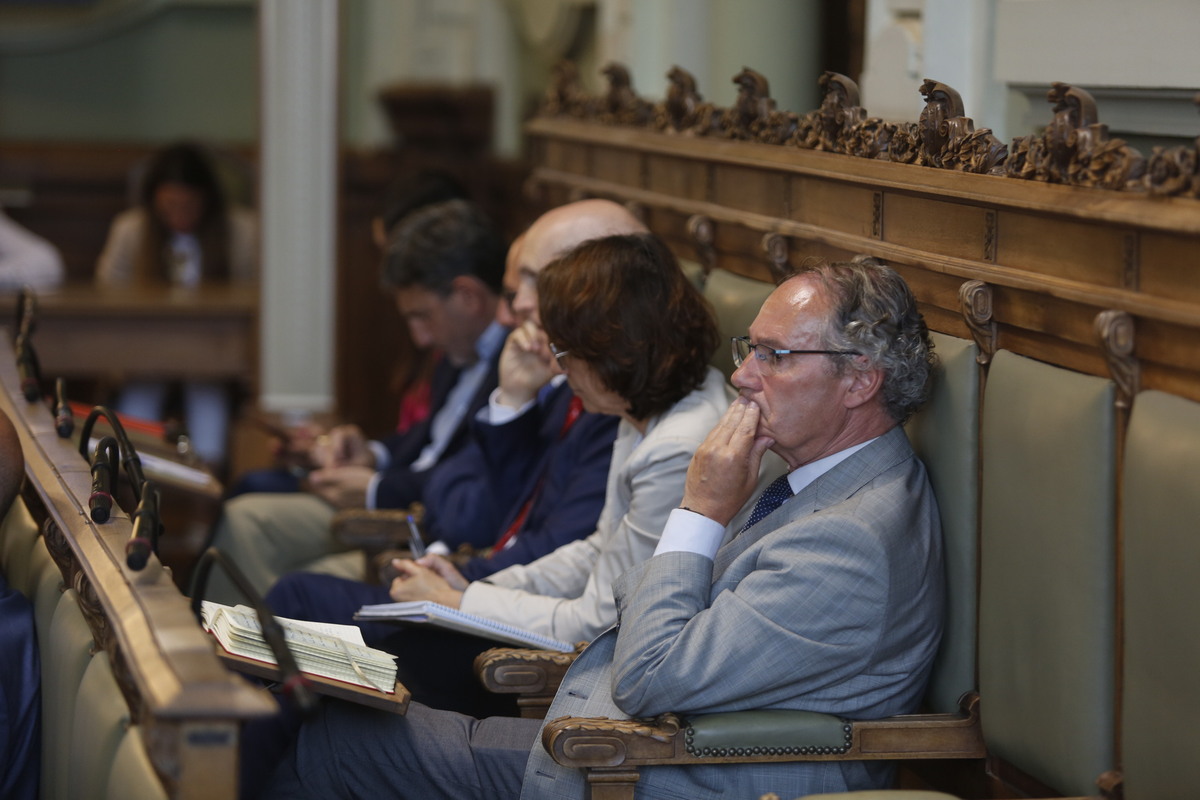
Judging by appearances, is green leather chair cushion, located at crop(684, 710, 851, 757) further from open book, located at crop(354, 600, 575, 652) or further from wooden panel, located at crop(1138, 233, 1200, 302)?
wooden panel, located at crop(1138, 233, 1200, 302)

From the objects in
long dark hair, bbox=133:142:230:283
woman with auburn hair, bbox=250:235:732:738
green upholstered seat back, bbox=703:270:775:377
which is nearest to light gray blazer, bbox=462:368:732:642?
woman with auburn hair, bbox=250:235:732:738

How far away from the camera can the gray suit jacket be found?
2.05 m

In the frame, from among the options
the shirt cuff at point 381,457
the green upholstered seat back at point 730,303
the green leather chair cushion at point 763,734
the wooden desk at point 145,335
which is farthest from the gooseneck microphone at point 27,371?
the wooden desk at point 145,335

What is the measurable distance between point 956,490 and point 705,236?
1194 mm

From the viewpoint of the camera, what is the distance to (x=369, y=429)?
6883 millimetres

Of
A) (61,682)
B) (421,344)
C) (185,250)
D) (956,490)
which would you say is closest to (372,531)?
(421,344)

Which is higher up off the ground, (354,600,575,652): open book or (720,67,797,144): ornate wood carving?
(720,67,797,144): ornate wood carving

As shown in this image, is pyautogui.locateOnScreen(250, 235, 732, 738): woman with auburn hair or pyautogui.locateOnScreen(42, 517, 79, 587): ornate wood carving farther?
pyautogui.locateOnScreen(250, 235, 732, 738): woman with auburn hair

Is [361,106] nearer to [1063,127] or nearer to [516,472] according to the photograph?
[516,472]

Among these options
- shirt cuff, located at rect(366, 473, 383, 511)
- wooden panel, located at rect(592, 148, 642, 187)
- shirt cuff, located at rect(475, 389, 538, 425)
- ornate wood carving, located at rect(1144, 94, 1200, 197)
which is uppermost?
ornate wood carving, located at rect(1144, 94, 1200, 197)

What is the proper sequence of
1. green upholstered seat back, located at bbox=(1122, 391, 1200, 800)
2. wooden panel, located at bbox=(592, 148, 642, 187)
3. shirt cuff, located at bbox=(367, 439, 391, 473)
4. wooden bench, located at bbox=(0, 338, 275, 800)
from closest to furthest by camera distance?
1. wooden bench, located at bbox=(0, 338, 275, 800)
2. green upholstered seat back, located at bbox=(1122, 391, 1200, 800)
3. wooden panel, located at bbox=(592, 148, 642, 187)
4. shirt cuff, located at bbox=(367, 439, 391, 473)

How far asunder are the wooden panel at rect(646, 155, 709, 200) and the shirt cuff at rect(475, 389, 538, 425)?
0.59m

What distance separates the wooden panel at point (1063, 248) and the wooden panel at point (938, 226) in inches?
1.8

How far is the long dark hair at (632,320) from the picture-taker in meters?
2.65
